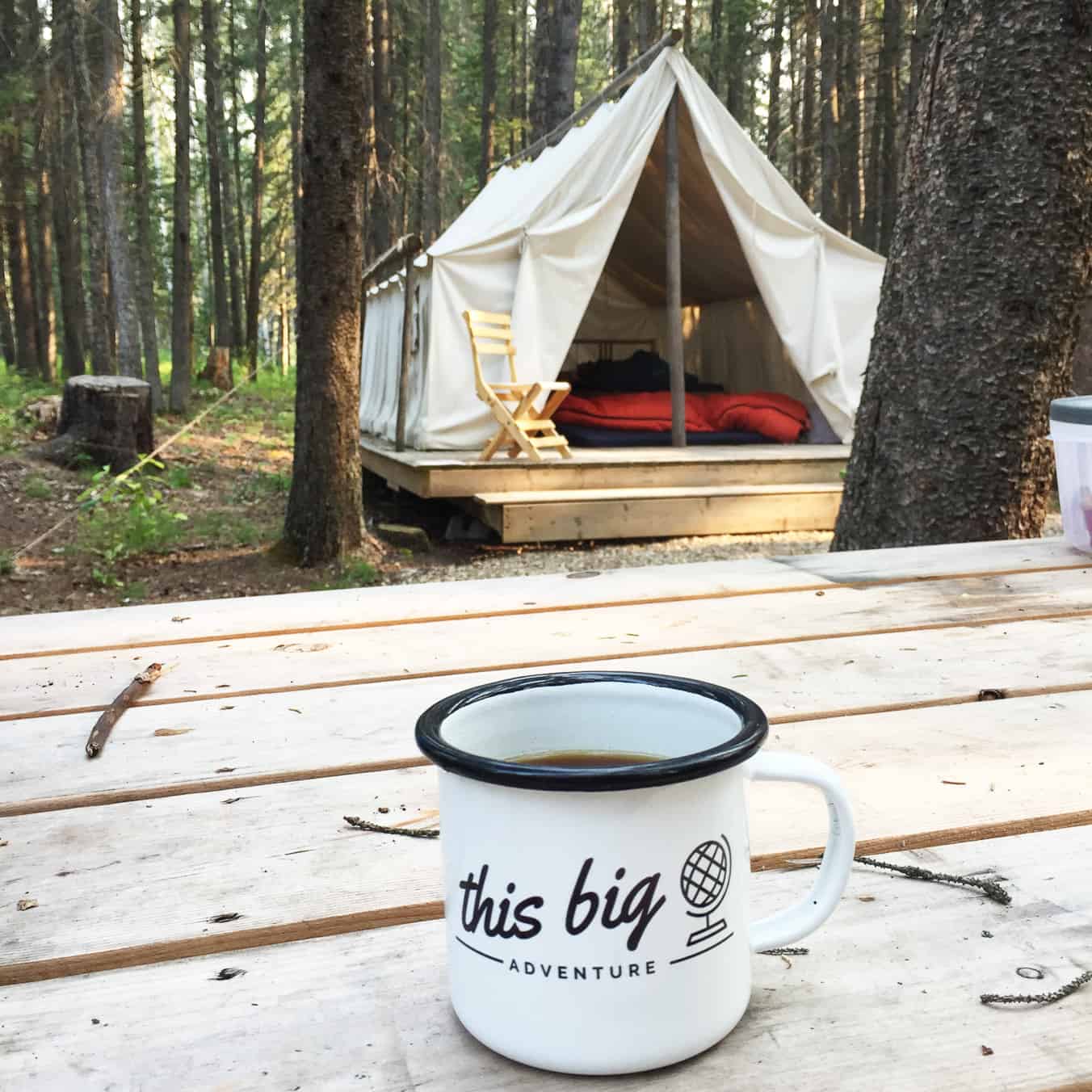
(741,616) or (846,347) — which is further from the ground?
(846,347)

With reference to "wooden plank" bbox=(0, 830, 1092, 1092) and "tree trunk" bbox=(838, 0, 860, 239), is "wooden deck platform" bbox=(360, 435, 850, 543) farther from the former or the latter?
"tree trunk" bbox=(838, 0, 860, 239)

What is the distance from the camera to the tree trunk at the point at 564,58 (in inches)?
426

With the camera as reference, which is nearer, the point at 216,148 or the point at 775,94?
the point at 216,148

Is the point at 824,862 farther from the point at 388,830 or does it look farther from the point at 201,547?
the point at 201,547

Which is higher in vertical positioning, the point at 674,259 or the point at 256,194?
the point at 256,194

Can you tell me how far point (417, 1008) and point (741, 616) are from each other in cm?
87

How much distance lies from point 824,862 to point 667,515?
5928 millimetres

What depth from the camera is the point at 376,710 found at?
1010mm

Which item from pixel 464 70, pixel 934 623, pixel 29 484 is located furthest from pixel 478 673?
pixel 464 70

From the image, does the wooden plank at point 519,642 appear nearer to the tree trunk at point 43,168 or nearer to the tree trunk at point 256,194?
the tree trunk at point 43,168

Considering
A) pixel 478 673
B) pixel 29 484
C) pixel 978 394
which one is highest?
pixel 978 394

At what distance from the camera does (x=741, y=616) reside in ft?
4.37

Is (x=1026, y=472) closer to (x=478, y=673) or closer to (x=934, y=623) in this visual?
(x=934, y=623)

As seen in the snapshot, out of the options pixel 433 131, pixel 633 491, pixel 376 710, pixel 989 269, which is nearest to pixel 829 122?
pixel 433 131
